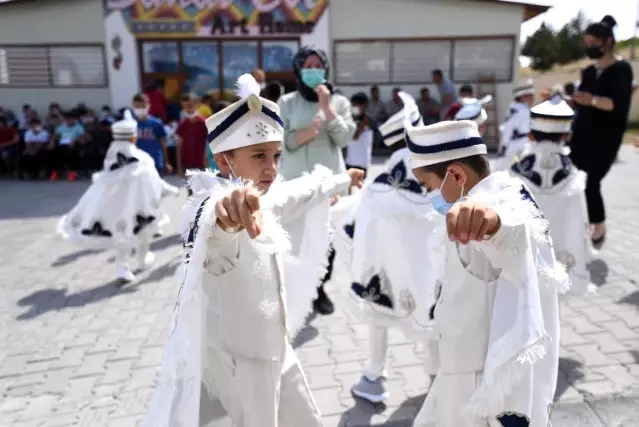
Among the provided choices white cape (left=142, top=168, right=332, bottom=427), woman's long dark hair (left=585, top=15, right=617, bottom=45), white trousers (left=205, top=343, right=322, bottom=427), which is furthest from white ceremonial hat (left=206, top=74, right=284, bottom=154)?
woman's long dark hair (left=585, top=15, right=617, bottom=45)

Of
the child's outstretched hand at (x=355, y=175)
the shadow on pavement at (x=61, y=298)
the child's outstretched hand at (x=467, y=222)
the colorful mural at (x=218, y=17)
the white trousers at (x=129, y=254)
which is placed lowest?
the shadow on pavement at (x=61, y=298)

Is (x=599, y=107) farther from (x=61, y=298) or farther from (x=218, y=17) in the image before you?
(x=218, y=17)

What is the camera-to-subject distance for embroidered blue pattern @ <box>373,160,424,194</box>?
315 cm

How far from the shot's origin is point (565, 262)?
3812 mm

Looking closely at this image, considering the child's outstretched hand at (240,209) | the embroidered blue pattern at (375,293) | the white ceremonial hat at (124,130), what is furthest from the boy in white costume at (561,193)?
the white ceremonial hat at (124,130)

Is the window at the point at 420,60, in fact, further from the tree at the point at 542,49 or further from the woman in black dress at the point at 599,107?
the tree at the point at 542,49

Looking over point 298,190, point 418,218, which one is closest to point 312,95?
point 418,218

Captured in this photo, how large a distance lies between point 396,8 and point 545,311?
1335 centimetres

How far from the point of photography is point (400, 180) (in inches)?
126

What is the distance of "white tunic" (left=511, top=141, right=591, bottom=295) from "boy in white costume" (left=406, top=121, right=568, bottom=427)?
190 cm

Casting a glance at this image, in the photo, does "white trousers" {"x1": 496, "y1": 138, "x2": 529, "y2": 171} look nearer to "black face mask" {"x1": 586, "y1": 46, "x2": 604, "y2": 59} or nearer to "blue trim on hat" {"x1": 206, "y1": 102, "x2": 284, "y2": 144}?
"black face mask" {"x1": 586, "y1": 46, "x2": 604, "y2": 59}

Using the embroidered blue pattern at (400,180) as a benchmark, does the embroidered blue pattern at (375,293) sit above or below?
below

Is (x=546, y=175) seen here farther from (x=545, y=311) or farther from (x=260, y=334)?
(x=260, y=334)

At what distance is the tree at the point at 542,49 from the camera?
35375 mm
